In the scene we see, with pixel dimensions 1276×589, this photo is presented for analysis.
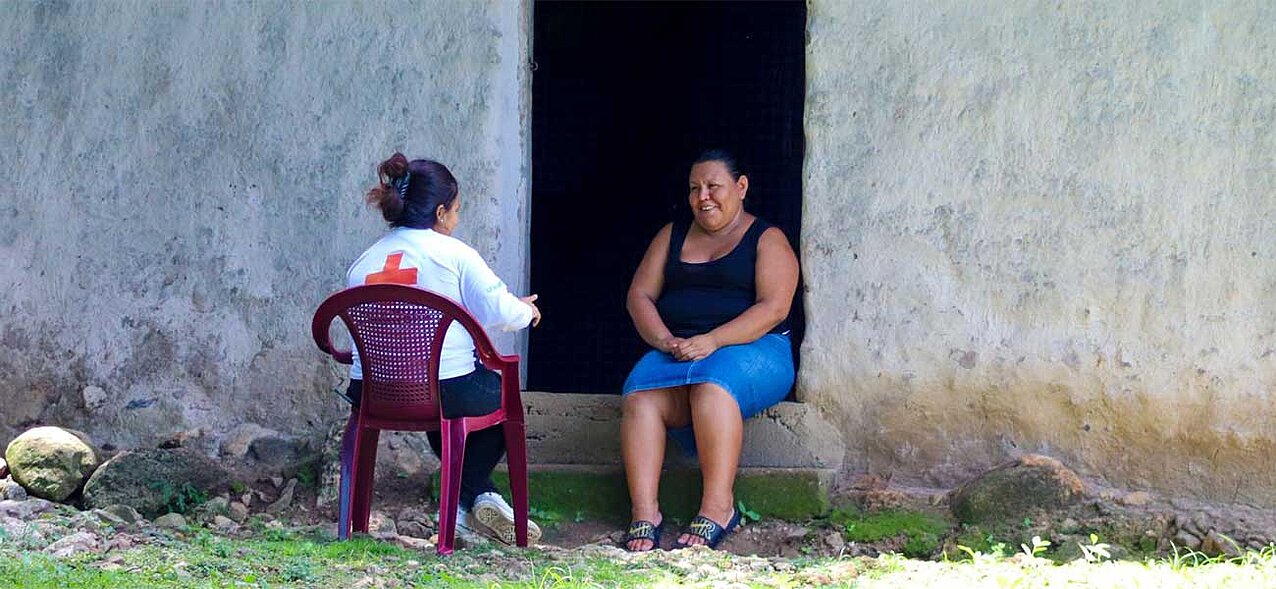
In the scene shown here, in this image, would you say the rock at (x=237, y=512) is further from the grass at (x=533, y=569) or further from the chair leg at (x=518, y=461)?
the chair leg at (x=518, y=461)

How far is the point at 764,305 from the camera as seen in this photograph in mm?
5094

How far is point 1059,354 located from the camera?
5.13 metres

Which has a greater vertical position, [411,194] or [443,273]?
[411,194]

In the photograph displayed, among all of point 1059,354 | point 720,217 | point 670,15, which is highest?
point 670,15

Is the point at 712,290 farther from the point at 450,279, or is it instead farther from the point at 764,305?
the point at 450,279

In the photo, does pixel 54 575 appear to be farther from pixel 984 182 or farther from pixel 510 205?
pixel 984 182

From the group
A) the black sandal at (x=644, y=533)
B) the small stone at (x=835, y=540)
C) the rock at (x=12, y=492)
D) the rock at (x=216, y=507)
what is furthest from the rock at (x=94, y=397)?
the small stone at (x=835, y=540)

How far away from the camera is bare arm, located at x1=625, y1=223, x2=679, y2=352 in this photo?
17.0ft

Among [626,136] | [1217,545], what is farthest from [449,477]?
[626,136]

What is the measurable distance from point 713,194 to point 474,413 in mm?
1359

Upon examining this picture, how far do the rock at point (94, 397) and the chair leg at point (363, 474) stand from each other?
63.7 inches

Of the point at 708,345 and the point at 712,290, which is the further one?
the point at 712,290

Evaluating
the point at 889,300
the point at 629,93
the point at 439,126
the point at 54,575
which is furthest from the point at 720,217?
the point at 629,93

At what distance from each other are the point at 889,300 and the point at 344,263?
2005 mm
